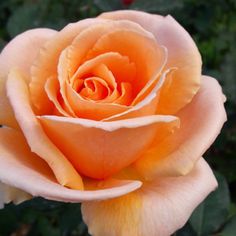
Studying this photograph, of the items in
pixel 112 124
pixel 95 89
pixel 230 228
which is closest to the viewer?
pixel 112 124

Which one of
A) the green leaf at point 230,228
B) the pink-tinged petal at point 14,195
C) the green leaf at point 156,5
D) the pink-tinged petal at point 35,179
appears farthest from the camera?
the green leaf at point 156,5

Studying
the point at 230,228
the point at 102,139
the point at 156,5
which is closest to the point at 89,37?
the point at 102,139

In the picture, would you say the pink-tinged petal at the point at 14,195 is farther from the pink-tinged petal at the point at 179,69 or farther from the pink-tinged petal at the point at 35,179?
the pink-tinged petal at the point at 179,69

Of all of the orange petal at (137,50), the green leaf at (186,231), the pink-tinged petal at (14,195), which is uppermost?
the orange petal at (137,50)

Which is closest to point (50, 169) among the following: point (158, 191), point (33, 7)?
point (158, 191)

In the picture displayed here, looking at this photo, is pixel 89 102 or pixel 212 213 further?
pixel 212 213

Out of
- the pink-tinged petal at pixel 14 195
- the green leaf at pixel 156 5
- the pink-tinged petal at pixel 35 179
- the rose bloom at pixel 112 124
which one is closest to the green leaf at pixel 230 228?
the rose bloom at pixel 112 124

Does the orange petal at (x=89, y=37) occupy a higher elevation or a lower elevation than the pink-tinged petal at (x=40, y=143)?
higher

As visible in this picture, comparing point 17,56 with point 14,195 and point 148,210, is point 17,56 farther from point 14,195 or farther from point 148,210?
point 148,210
